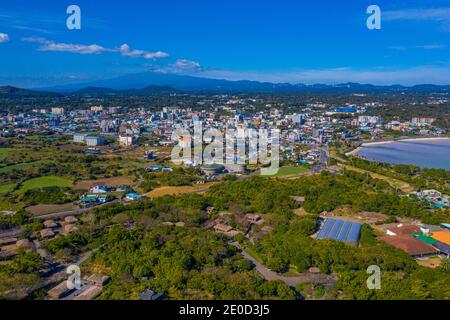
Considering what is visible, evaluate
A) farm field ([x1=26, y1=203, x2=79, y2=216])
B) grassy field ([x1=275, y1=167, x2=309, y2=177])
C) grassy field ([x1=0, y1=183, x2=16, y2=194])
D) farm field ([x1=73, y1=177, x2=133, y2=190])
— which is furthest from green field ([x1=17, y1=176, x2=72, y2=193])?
grassy field ([x1=275, y1=167, x2=309, y2=177])

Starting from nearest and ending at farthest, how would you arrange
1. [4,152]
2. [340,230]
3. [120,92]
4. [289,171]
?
[340,230] → [289,171] → [4,152] → [120,92]

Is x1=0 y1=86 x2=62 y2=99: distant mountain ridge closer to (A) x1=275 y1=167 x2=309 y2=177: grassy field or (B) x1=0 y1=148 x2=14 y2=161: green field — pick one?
(B) x1=0 y1=148 x2=14 y2=161: green field

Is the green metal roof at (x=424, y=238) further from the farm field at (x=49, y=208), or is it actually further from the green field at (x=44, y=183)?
the green field at (x=44, y=183)

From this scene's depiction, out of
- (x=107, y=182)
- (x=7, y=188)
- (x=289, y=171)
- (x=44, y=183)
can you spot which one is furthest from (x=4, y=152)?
(x=289, y=171)

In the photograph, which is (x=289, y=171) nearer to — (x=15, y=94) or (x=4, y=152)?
(x=4, y=152)

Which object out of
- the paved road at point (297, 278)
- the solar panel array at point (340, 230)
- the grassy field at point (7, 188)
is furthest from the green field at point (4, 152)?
the solar panel array at point (340, 230)
